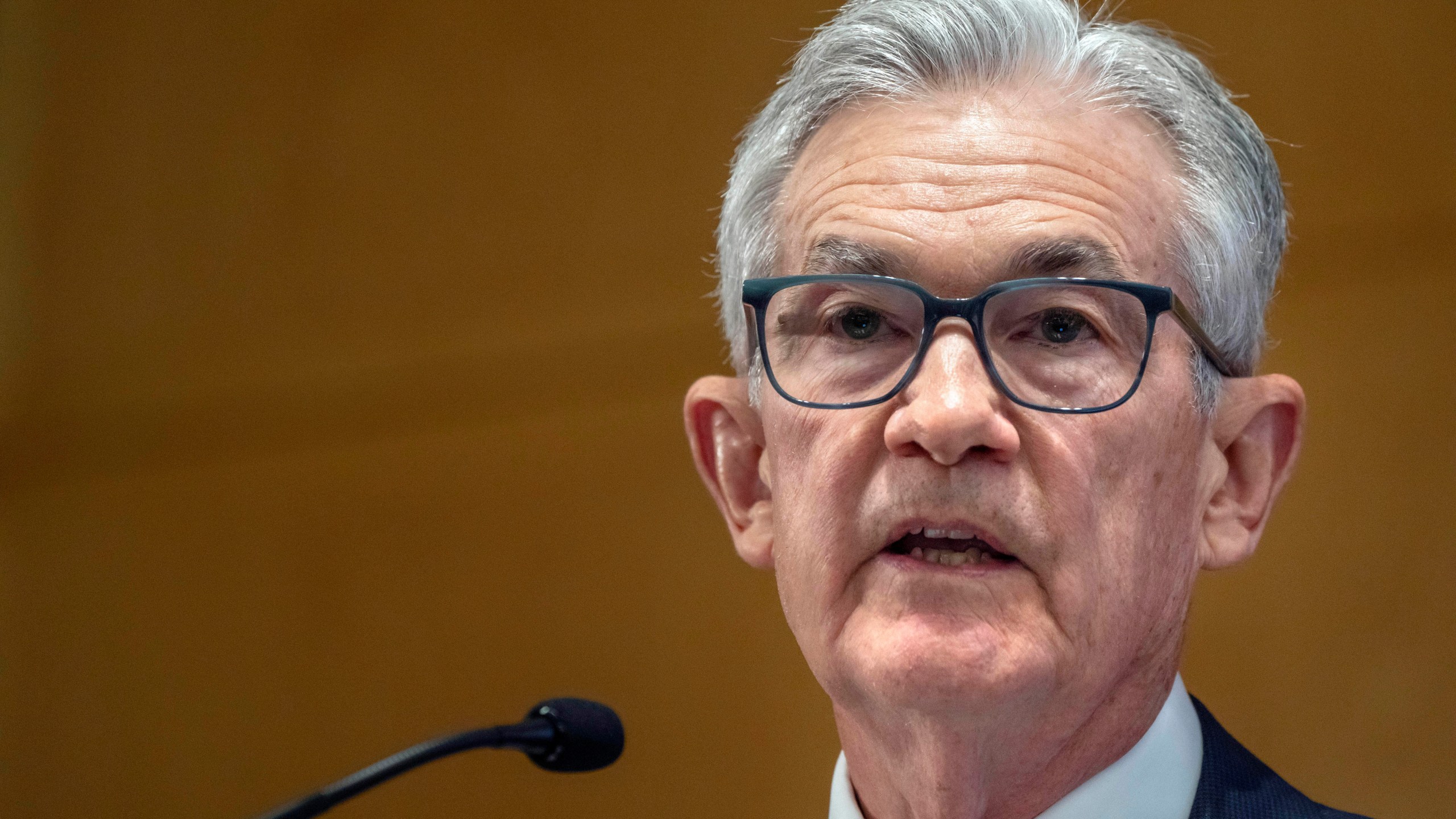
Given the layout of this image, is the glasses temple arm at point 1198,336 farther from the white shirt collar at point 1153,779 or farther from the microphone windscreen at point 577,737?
the microphone windscreen at point 577,737

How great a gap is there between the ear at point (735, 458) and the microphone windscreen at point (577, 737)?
41 centimetres

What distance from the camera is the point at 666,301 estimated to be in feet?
8.89

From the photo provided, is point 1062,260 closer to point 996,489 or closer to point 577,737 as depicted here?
point 996,489

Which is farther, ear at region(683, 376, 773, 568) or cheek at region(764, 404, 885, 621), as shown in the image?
ear at region(683, 376, 773, 568)

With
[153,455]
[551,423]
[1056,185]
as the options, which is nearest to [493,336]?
[551,423]

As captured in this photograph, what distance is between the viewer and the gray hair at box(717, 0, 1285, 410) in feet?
4.41

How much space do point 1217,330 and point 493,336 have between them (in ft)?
5.78

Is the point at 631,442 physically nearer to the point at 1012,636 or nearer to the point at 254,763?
the point at 254,763

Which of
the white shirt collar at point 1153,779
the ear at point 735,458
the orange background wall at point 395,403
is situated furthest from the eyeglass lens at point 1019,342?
the orange background wall at point 395,403

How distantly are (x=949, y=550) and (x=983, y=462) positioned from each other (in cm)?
9

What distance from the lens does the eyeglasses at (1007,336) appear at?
4.00 ft

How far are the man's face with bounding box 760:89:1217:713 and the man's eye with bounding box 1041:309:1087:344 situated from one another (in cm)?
4

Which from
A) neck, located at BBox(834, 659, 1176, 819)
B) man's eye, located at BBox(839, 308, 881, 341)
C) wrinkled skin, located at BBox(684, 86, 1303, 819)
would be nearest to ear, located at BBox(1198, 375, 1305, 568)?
wrinkled skin, located at BBox(684, 86, 1303, 819)

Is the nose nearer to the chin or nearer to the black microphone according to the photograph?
the chin
